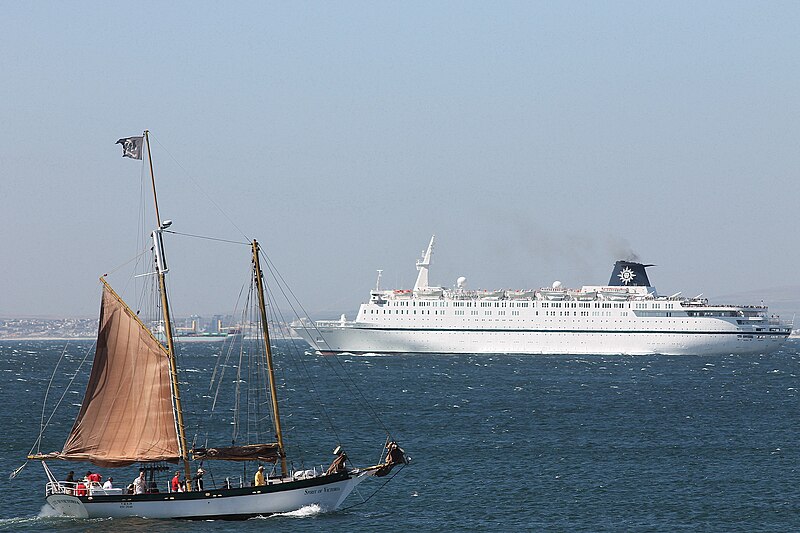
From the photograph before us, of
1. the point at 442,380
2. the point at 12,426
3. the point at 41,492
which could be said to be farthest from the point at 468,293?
the point at 41,492

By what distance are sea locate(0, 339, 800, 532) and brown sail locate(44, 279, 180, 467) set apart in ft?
8.09

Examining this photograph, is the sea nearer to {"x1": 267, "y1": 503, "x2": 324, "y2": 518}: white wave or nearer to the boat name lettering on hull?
{"x1": 267, "y1": 503, "x2": 324, "y2": 518}: white wave

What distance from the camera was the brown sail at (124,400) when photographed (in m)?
37.5

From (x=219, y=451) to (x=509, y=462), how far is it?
51.8 ft

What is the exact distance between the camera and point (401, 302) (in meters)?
140

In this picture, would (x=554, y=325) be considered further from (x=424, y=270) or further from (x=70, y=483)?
(x=70, y=483)

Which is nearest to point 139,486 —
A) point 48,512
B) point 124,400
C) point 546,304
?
point 124,400

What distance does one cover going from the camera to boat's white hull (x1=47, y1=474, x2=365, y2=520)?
35812 millimetres

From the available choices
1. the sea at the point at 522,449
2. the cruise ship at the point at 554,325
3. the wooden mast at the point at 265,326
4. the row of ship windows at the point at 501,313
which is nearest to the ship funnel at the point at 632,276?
the cruise ship at the point at 554,325

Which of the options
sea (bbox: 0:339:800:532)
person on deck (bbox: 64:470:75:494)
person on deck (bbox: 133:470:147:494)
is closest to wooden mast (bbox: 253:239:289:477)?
sea (bbox: 0:339:800:532)

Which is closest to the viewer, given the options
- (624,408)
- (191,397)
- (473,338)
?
(624,408)

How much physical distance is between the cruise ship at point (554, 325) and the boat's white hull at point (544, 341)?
11cm

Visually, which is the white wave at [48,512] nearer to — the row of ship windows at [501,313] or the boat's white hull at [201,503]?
the boat's white hull at [201,503]

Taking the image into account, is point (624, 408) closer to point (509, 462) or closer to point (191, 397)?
point (509, 462)
